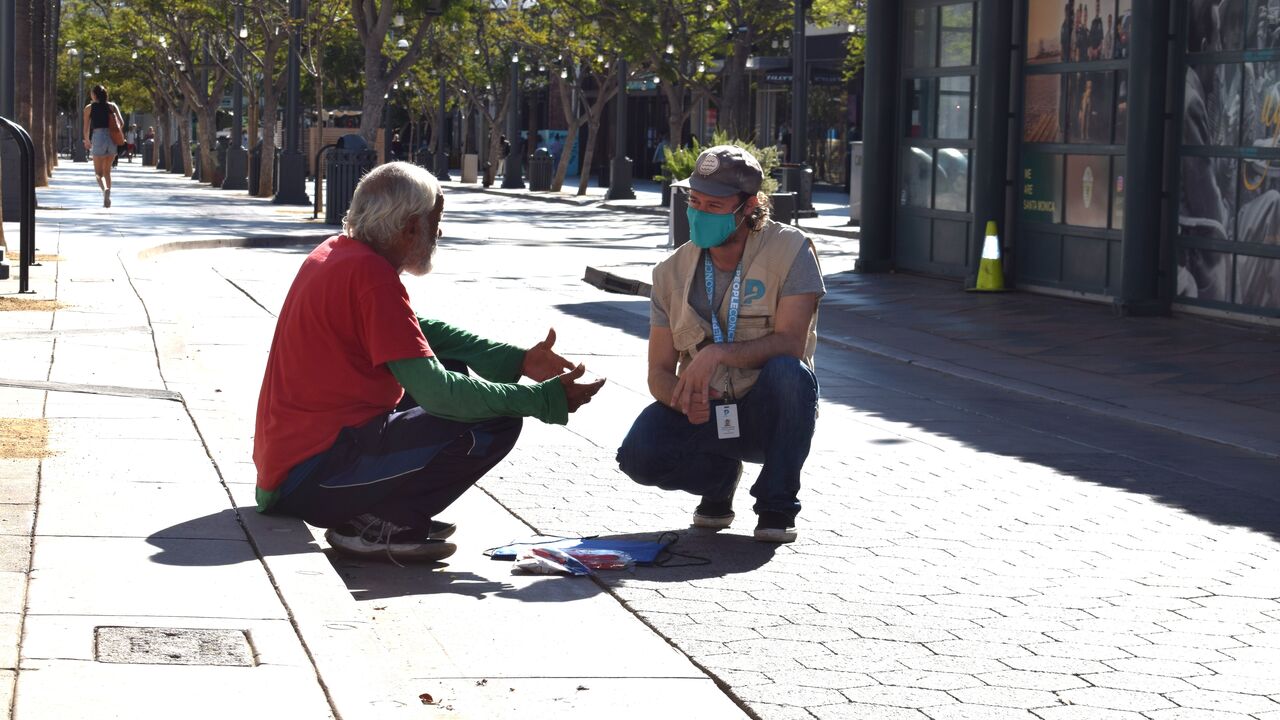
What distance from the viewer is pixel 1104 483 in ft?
27.0

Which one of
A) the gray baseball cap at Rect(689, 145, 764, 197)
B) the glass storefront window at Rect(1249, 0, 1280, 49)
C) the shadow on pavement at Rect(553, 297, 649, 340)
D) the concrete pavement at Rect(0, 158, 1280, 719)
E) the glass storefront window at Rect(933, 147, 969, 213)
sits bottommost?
the concrete pavement at Rect(0, 158, 1280, 719)

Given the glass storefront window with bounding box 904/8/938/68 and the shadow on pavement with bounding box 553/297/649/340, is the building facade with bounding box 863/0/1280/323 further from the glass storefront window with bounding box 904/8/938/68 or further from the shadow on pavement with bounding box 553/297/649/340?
the shadow on pavement with bounding box 553/297/649/340

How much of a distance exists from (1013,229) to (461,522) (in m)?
12.1

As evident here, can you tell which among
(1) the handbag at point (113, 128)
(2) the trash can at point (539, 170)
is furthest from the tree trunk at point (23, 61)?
(2) the trash can at point (539, 170)

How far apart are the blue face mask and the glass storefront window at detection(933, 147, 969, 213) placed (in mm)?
12874

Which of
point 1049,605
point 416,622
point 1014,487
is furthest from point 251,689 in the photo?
point 1014,487

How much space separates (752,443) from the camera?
6715 millimetres

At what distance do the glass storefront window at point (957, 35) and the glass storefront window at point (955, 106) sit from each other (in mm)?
188

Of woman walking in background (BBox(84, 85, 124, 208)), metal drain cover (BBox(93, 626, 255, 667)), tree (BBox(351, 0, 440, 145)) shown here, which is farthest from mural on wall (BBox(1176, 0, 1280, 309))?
woman walking in background (BBox(84, 85, 124, 208))

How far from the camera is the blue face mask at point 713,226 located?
6.57 meters

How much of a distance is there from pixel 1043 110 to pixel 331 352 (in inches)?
509

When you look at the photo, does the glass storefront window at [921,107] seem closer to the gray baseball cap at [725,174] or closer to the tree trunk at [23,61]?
the gray baseball cap at [725,174]

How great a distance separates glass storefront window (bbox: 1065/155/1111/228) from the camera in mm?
16625

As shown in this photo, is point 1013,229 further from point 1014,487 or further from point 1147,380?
point 1014,487
